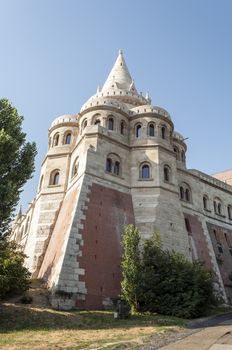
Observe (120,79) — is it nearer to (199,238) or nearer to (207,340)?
(199,238)

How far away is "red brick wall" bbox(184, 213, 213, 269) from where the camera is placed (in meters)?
29.8

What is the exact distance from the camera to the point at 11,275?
788 inches

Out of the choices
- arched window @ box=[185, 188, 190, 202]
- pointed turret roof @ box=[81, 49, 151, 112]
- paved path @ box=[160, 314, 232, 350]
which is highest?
pointed turret roof @ box=[81, 49, 151, 112]

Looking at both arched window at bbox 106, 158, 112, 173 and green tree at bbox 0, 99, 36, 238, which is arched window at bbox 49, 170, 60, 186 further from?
green tree at bbox 0, 99, 36, 238

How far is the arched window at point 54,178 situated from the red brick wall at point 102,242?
6249 millimetres

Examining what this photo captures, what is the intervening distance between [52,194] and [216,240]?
672 inches

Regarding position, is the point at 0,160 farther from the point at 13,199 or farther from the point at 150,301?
the point at 150,301

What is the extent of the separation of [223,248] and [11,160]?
78.1ft

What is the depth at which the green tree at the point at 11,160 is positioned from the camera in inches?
726

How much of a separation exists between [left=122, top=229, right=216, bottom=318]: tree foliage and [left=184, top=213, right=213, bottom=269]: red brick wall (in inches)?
335

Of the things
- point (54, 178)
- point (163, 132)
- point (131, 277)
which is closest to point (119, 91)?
point (163, 132)

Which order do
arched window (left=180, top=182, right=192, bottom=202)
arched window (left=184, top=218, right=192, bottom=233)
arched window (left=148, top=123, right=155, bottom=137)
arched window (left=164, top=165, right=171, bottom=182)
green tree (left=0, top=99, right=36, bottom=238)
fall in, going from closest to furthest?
green tree (left=0, top=99, right=36, bottom=238) → arched window (left=164, top=165, right=171, bottom=182) → arched window (left=184, top=218, right=192, bottom=233) → arched window (left=148, top=123, right=155, bottom=137) → arched window (left=180, top=182, right=192, bottom=202)

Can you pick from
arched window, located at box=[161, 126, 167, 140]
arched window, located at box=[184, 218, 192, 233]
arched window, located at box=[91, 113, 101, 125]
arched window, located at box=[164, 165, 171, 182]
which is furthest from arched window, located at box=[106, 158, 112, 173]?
arched window, located at box=[184, 218, 192, 233]

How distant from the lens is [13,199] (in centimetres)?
1870
